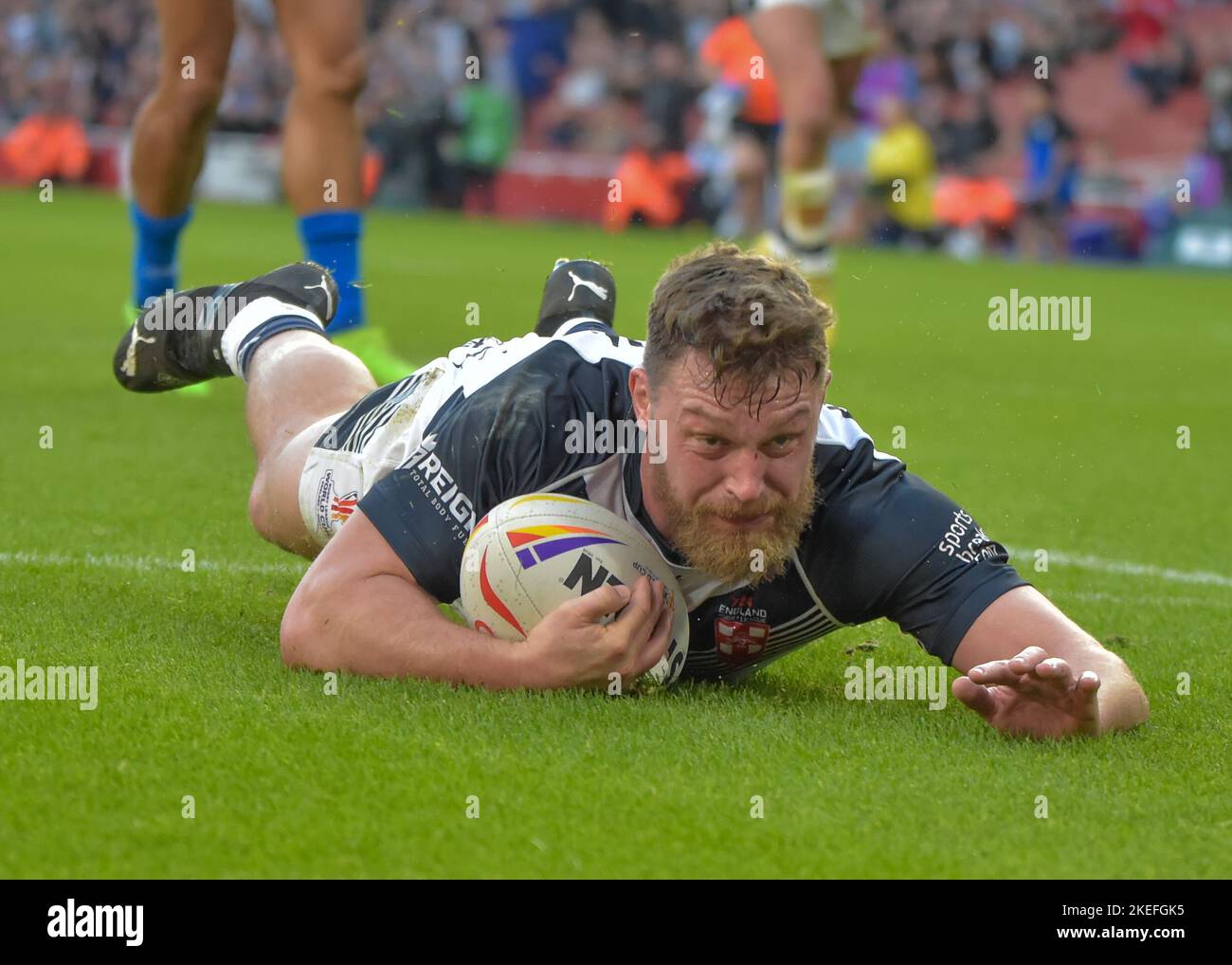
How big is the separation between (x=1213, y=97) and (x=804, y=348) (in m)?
20.9

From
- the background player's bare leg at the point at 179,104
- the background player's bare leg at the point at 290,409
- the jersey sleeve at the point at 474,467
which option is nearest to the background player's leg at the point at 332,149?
the background player's bare leg at the point at 179,104

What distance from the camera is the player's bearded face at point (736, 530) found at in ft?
12.0

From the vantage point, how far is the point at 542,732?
11.7 ft

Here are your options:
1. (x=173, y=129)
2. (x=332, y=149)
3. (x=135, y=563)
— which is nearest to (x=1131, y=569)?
(x=135, y=563)

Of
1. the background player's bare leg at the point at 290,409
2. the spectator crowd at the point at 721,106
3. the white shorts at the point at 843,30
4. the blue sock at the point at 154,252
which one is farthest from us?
the spectator crowd at the point at 721,106

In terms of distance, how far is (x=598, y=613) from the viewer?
12.2ft

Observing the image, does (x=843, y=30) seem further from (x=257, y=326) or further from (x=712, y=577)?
(x=712, y=577)

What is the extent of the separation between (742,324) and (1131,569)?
2.67 metres

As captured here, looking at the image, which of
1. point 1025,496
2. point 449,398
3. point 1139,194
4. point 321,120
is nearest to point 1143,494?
point 1025,496

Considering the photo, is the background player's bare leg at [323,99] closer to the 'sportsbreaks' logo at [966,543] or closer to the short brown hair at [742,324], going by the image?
the short brown hair at [742,324]

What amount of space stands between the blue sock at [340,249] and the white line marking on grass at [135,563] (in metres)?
1.64

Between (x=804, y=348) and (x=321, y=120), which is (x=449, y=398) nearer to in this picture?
(x=804, y=348)

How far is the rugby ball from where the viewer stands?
3807 mm

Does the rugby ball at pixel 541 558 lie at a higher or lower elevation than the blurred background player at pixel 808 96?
lower
